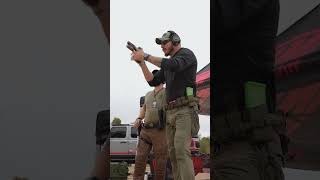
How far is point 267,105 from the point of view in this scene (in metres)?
1.58

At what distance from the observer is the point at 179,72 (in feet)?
6.16

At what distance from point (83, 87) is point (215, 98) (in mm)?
637

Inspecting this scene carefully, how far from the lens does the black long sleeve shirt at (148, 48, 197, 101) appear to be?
1.87 m

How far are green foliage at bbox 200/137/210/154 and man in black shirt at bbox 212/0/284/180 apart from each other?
9cm

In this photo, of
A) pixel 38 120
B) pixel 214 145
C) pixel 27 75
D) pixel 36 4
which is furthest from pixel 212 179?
pixel 36 4

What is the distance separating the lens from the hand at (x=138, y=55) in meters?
1.90

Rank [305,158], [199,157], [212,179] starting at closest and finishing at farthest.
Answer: [212,179]
[199,157]
[305,158]

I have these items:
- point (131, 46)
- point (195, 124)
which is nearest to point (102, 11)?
point (131, 46)

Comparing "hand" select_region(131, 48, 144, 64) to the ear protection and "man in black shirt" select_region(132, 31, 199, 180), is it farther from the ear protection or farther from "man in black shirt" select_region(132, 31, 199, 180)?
the ear protection

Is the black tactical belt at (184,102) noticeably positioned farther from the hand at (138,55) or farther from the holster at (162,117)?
the hand at (138,55)

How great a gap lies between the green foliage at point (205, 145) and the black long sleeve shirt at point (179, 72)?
241 millimetres

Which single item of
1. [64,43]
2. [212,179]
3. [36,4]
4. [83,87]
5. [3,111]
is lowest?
[212,179]

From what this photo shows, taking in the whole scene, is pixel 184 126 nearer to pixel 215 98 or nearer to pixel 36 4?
pixel 215 98

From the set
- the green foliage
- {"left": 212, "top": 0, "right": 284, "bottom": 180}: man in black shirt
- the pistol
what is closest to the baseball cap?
the pistol
